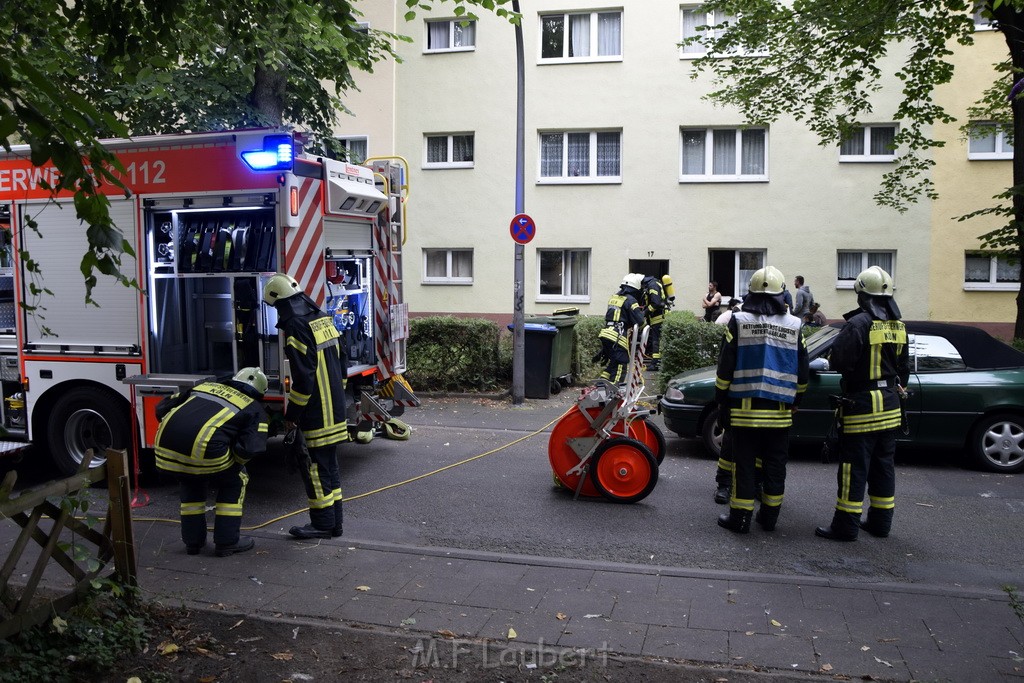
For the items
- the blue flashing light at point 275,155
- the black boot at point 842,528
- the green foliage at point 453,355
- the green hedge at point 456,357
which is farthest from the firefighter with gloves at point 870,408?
the green foliage at point 453,355

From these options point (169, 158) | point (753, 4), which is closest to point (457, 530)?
point (169, 158)

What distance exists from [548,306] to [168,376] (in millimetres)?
14392

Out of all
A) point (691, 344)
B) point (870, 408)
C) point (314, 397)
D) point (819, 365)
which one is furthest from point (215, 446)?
point (691, 344)

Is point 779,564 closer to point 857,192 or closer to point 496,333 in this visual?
point 496,333

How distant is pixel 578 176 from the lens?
21.2m

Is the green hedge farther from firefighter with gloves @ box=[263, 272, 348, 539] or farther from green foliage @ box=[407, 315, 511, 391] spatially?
firefighter with gloves @ box=[263, 272, 348, 539]

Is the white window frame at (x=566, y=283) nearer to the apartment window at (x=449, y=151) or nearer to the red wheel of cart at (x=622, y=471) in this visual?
the apartment window at (x=449, y=151)

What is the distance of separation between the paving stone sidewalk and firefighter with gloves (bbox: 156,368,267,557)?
197mm

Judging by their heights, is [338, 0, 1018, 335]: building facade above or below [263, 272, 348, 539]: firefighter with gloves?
above

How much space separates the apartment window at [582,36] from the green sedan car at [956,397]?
13.6 metres

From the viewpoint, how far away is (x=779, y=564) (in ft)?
20.0

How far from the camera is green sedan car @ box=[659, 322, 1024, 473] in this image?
28.4 ft

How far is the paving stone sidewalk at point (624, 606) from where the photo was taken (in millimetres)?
4543

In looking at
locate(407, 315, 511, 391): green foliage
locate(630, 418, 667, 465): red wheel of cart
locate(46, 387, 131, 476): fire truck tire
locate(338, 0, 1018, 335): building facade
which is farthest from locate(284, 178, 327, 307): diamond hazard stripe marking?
locate(338, 0, 1018, 335): building facade
